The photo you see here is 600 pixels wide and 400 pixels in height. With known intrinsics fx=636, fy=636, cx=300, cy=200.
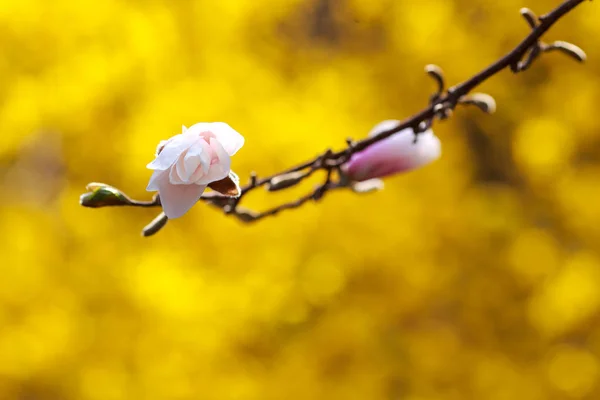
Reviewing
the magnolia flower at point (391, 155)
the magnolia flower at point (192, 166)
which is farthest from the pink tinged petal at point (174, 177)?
the magnolia flower at point (391, 155)

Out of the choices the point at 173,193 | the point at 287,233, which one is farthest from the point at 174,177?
the point at 287,233

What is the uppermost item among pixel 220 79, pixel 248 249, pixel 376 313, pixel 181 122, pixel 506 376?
pixel 220 79

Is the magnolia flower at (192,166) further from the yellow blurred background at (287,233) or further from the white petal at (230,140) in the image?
the yellow blurred background at (287,233)

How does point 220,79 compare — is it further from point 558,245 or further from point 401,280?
point 558,245

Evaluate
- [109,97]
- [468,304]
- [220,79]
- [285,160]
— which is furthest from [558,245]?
[109,97]

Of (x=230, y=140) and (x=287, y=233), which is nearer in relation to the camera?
(x=230, y=140)

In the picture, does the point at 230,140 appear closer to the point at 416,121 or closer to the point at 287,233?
the point at 416,121
